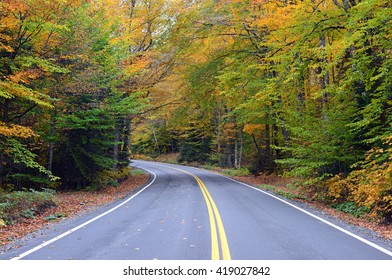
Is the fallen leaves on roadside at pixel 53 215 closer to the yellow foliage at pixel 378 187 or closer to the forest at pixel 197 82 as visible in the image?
the forest at pixel 197 82

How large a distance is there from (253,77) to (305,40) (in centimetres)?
616

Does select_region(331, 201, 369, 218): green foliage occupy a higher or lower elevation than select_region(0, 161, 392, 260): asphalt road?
higher

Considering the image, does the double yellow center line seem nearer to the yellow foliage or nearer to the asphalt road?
the asphalt road

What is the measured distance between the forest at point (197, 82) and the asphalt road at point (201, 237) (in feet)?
8.47

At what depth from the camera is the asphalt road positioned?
5930mm

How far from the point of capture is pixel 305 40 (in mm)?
13500

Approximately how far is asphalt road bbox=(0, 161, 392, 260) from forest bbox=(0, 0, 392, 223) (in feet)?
8.47

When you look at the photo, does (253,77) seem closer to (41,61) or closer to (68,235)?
(41,61)

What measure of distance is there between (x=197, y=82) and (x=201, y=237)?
15.3m

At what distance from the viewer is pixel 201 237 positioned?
7102 mm

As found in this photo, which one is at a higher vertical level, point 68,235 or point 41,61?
point 41,61

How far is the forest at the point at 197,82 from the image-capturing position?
35.7 feet

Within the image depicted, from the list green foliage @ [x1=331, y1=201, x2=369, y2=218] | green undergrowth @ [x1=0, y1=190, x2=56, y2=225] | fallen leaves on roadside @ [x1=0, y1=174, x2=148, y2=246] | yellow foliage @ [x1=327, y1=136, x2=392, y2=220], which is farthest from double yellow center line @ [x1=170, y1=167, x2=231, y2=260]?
green undergrowth @ [x1=0, y1=190, x2=56, y2=225]
